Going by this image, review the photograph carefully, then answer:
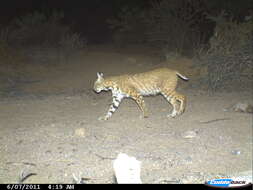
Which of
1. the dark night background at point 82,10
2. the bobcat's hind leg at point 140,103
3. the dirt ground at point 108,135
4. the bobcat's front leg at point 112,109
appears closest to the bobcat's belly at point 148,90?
the bobcat's hind leg at point 140,103

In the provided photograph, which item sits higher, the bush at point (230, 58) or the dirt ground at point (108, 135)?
the bush at point (230, 58)

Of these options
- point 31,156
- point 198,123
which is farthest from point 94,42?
point 31,156

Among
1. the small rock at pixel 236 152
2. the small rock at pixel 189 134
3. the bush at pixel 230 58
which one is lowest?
the small rock at pixel 236 152

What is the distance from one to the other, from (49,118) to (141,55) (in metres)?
9.59

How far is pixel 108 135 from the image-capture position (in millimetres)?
7094

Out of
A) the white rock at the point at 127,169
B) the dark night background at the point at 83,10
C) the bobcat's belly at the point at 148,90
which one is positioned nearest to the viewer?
the white rock at the point at 127,169

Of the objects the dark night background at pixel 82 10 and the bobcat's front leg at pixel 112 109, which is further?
the dark night background at pixel 82 10

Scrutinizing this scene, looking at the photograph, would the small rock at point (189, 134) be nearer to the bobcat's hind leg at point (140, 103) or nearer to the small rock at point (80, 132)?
the bobcat's hind leg at point (140, 103)

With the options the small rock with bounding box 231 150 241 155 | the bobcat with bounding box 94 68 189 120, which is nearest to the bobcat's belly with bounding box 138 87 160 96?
the bobcat with bounding box 94 68 189 120

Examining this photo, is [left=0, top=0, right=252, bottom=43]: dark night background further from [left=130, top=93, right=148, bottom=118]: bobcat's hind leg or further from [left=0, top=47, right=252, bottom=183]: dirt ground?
[left=130, top=93, right=148, bottom=118]: bobcat's hind leg

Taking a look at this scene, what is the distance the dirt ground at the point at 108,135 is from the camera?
5465 millimetres

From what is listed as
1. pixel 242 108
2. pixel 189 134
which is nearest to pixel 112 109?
pixel 189 134

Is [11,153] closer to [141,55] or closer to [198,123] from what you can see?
[198,123]

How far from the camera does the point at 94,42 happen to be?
2281 centimetres
